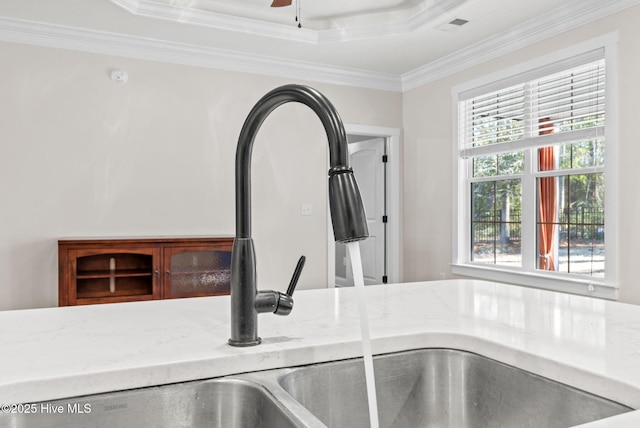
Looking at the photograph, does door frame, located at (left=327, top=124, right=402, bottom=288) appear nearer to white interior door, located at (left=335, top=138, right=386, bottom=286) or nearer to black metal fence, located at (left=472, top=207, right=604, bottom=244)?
white interior door, located at (left=335, top=138, right=386, bottom=286)

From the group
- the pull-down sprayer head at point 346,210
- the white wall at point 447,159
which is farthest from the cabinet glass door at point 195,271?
the pull-down sprayer head at point 346,210

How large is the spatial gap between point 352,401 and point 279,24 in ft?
12.3

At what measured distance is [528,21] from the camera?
150 inches

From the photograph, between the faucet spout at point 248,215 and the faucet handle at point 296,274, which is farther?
the faucet handle at point 296,274

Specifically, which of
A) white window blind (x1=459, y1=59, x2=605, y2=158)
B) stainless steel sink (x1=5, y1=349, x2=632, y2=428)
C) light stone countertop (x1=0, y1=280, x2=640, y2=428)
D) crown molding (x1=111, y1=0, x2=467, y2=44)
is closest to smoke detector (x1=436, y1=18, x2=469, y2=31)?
crown molding (x1=111, y1=0, x2=467, y2=44)

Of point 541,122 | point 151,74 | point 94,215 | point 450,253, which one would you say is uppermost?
point 151,74

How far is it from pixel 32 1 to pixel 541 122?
384 cm

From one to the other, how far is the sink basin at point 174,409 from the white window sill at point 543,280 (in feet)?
10.7

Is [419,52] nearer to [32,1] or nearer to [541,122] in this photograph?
[541,122]

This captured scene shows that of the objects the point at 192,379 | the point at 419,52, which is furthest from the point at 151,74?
the point at 192,379

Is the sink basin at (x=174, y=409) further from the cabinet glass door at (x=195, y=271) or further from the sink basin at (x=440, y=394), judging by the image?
the cabinet glass door at (x=195, y=271)

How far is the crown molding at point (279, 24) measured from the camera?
11.9 feet

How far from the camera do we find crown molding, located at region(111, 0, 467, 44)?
363cm

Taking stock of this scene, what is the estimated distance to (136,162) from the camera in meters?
4.16
